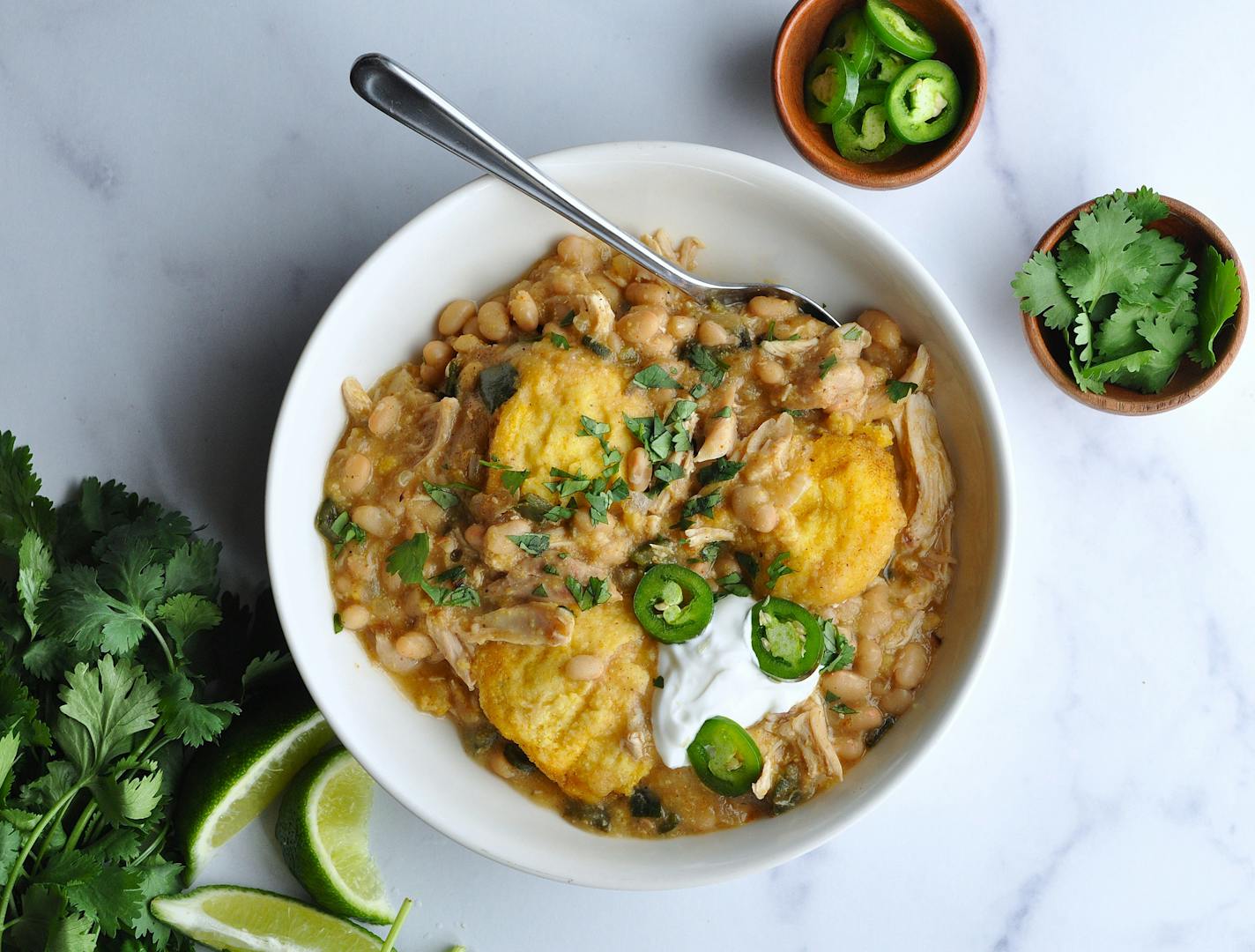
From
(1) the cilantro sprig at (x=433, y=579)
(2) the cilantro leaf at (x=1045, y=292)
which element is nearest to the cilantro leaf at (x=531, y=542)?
(1) the cilantro sprig at (x=433, y=579)

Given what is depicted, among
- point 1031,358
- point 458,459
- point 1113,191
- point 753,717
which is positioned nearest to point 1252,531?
point 1031,358

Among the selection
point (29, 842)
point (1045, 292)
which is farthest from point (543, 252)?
point (29, 842)

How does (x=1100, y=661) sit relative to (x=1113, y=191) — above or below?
below

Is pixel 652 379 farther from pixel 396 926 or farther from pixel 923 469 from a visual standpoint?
pixel 396 926

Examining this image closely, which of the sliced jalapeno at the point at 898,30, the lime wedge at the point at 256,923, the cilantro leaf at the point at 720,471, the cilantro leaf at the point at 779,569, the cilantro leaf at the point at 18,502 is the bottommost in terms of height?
the lime wedge at the point at 256,923

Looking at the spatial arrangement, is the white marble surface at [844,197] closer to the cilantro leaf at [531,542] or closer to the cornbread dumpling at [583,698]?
the cornbread dumpling at [583,698]

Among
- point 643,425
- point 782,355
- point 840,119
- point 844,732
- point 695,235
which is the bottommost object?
point 844,732

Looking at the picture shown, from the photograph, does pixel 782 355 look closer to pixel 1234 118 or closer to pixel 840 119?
pixel 840 119
